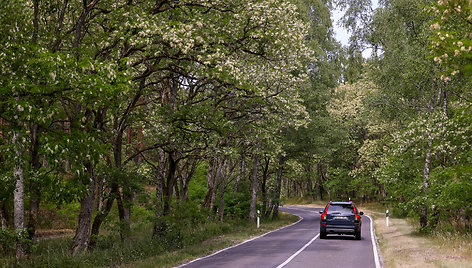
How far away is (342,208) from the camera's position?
66.4ft

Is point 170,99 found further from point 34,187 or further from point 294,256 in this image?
point 294,256

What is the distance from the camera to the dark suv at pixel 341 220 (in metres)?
19.8

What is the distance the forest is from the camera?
32.4ft

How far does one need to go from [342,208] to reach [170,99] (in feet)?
30.3

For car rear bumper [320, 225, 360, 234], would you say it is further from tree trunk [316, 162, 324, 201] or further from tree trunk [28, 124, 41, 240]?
tree trunk [316, 162, 324, 201]

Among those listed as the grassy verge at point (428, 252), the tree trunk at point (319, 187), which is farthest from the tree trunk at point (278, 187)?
the tree trunk at point (319, 187)

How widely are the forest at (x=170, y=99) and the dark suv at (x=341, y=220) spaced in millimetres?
2524

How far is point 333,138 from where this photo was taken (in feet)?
121

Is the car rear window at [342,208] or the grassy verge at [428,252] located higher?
the car rear window at [342,208]

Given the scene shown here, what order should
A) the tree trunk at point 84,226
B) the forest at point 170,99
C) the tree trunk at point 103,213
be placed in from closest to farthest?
the forest at point 170,99 < the tree trunk at point 84,226 < the tree trunk at point 103,213

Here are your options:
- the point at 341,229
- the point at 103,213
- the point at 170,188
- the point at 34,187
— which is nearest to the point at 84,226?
the point at 34,187

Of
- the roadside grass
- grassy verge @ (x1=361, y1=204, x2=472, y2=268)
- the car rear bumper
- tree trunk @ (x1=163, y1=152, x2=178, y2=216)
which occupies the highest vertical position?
tree trunk @ (x1=163, y1=152, x2=178, y2=216)

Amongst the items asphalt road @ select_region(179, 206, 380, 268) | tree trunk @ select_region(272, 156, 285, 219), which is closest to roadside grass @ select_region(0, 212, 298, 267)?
asphalt road @ select_region(179, 206, 380, 268)

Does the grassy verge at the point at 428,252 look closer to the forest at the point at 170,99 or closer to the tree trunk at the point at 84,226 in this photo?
the forest at the point at 170,99
